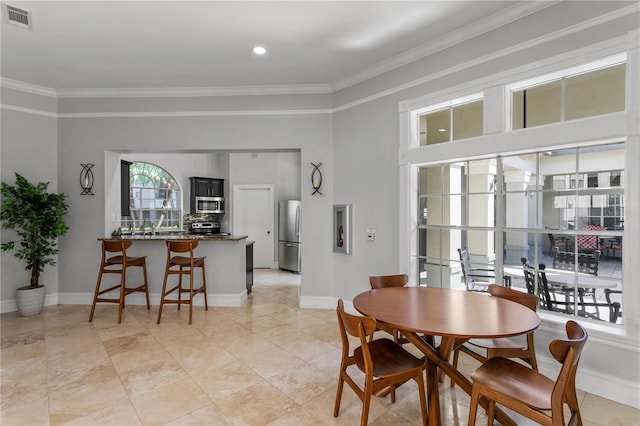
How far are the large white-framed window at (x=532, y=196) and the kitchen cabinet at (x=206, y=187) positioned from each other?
5981 millimetres

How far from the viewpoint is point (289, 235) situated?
7551mm

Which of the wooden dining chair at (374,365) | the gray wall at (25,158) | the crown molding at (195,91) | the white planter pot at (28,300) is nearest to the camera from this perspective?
the wooden dining chair at (374,365)

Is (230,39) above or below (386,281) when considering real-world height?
above

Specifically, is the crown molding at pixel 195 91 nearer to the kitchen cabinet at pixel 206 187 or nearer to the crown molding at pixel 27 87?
the crown molding at pixel 27 87

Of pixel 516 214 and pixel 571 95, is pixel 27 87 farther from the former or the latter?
pixel 571 95

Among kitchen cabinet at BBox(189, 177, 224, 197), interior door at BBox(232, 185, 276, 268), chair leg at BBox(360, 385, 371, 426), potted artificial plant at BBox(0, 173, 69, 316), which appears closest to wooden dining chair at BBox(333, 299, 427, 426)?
chair leg at BBox(360, 385, 371, 426)

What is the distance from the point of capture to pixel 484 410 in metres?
2.21

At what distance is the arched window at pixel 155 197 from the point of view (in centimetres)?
800

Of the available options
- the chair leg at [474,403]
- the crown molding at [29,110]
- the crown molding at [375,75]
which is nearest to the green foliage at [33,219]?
the crown molding at [29,110]

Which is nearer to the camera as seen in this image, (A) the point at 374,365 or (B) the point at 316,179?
(A) the point at 374,365

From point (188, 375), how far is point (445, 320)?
2.13 metres

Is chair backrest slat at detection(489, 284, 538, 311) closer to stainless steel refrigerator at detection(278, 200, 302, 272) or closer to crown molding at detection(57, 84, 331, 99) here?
crown molding at detection(57, 84, 331, 99)

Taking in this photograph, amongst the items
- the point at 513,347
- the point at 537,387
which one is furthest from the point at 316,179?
the point at 537,387

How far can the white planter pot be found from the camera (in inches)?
160
